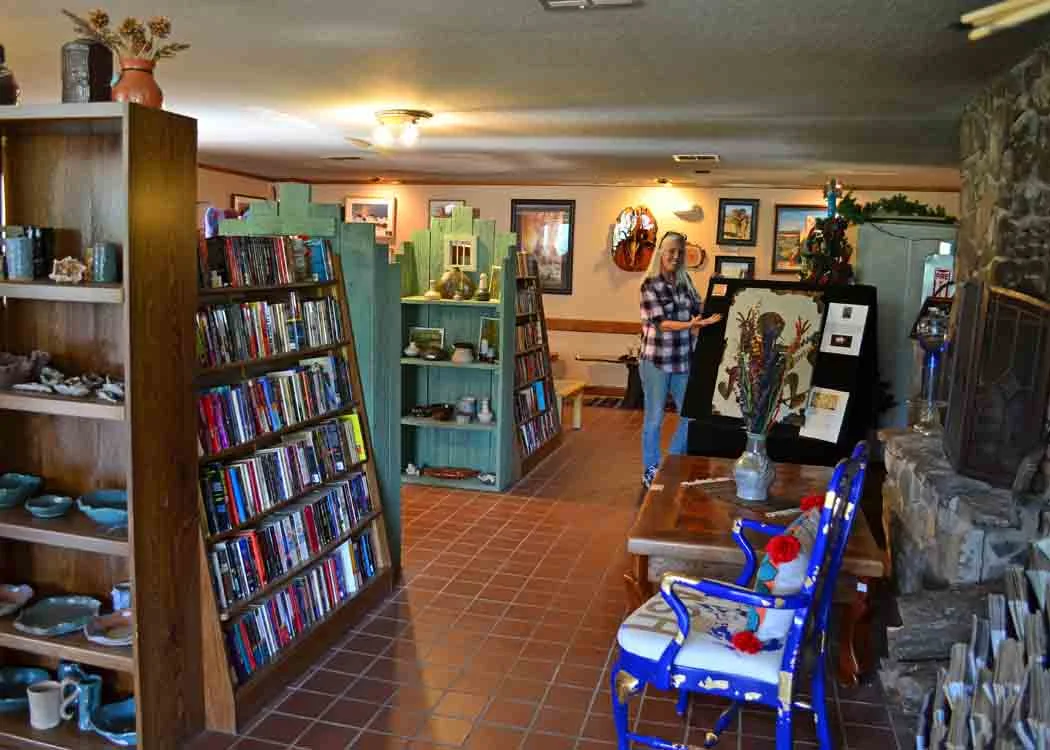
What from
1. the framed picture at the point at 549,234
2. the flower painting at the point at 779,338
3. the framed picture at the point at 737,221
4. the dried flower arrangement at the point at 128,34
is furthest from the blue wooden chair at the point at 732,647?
the framed picture at the point at 549,234

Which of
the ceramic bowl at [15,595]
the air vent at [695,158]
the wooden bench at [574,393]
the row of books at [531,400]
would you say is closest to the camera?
the ceramic bowl at [15,595]

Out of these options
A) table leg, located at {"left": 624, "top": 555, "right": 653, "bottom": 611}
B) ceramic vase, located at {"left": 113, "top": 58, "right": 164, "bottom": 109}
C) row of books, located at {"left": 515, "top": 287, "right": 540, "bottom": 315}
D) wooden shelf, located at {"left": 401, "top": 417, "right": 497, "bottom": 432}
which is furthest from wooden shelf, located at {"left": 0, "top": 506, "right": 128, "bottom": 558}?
row of books, located at {"left": 515, "top": 287, "right": 540, "bottom": 315}

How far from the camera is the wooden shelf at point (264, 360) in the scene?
9.93 feet

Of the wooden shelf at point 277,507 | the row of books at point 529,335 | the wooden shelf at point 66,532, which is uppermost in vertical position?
the row of books at point 529,335

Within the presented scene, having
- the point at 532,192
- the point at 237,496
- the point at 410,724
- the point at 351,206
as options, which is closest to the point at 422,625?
the point at 410,724

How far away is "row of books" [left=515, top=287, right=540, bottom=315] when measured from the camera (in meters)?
6.52

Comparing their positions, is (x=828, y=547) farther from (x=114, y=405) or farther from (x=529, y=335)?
(x=529, y=335)

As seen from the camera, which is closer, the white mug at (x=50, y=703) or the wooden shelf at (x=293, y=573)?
the white mug at (x=50, y=703)

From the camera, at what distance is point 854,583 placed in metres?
3.25

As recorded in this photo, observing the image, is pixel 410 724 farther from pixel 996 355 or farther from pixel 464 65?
pixel 464 65

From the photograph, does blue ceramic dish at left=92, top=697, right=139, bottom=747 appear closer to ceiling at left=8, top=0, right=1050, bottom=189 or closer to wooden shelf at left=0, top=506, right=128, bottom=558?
wooden shelf at left=0, top=506, right=128, bottom=558

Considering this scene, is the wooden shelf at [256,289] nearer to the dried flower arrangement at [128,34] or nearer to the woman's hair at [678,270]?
the dried flower arrangement at [128,34]

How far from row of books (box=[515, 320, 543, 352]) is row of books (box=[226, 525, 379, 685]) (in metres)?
2.61

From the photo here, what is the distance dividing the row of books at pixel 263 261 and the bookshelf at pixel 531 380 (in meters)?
2.45
